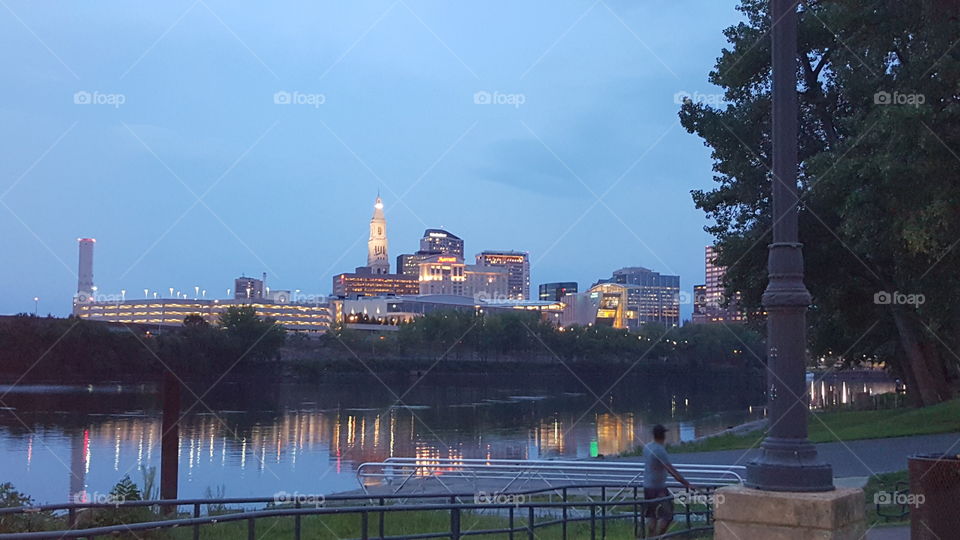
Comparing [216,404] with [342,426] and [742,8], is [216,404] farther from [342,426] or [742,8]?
[742,8]

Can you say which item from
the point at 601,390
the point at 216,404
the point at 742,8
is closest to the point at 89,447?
the point at 216,404

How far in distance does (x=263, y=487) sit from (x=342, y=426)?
21.8m

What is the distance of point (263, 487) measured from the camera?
1204 inches

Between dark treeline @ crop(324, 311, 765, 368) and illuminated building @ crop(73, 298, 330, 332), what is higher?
illuminated building @ crop(73, 298, 330, 332)

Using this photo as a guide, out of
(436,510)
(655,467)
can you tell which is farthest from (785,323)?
(436,510)

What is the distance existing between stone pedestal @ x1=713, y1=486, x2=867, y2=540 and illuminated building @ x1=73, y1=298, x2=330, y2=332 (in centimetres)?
16636

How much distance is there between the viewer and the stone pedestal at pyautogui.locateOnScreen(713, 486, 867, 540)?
678 centimetres

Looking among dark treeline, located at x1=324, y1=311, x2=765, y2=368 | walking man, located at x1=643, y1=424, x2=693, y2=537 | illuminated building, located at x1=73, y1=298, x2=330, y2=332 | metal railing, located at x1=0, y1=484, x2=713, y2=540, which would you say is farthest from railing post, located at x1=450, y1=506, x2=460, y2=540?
illuminated building, located at x1=73, y1=298, x2=330, y2=332

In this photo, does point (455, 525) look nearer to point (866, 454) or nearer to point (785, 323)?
point (785, 323)

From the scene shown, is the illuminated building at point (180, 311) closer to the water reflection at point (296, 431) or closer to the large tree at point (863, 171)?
the water reflection at point (296, 431)

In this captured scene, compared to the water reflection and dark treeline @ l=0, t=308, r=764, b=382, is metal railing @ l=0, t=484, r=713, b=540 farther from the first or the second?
dark treeline @ l=0, t=308, r=764, b=382

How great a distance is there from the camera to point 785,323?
7215 millimetres

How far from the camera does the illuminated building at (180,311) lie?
6865 inches

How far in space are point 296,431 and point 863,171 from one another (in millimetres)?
34797
